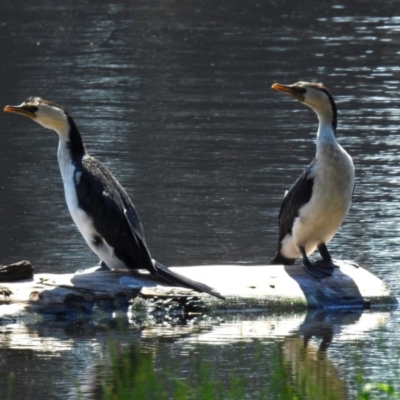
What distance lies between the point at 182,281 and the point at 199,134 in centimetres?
770

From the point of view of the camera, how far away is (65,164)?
408 inches

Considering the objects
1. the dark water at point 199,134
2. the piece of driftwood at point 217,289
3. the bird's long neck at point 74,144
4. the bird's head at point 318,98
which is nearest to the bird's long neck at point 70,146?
the bird's long neck at point 74,144

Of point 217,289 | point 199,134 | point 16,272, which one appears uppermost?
point 199,134

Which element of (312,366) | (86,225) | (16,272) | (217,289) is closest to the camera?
(312,366)

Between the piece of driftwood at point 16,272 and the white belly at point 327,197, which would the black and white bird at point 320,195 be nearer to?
the white belly at point 327,197

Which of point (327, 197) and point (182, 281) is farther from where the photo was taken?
point (327, 197)

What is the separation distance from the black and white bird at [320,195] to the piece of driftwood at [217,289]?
165 mm

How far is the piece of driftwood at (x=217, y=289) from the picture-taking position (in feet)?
31.9

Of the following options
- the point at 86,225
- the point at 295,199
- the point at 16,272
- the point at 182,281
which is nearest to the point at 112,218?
the point at 86,225

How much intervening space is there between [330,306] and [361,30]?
1702cm

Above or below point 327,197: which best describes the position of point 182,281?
below

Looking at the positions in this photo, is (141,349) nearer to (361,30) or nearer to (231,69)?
(231,69)

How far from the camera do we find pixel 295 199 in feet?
34.8

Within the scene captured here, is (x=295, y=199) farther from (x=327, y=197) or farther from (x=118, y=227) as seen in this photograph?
(x=118, y=227)
